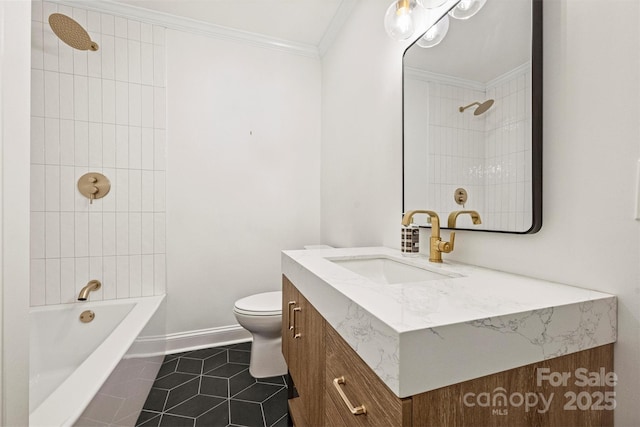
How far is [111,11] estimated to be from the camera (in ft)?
6.69

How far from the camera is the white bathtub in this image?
1.37 metres

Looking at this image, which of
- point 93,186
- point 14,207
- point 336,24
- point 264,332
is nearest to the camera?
point 14,207

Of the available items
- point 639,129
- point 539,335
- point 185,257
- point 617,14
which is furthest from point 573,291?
point 185,257

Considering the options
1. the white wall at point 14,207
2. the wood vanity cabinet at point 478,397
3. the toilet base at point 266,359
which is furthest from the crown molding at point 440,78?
the toilet base at point 266,359

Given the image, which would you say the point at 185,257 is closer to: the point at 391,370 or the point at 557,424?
the point at 391,370

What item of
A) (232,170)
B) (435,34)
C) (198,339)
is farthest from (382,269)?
(198,339)

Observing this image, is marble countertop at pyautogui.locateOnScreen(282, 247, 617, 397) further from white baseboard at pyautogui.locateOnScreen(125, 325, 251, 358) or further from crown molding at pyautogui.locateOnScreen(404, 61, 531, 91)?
white baseboard at pyautogui.locateOnScreen(125, 325, 251, 358)

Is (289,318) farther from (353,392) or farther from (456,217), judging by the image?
(456,217)

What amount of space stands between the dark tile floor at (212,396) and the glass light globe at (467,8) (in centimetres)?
192

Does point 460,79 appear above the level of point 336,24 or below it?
below

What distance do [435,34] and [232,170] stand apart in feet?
5.48

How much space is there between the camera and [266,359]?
1850 mm

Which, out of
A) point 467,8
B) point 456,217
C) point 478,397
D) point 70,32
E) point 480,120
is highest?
point 70,32

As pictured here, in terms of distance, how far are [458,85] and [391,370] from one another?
1066 millimetres
